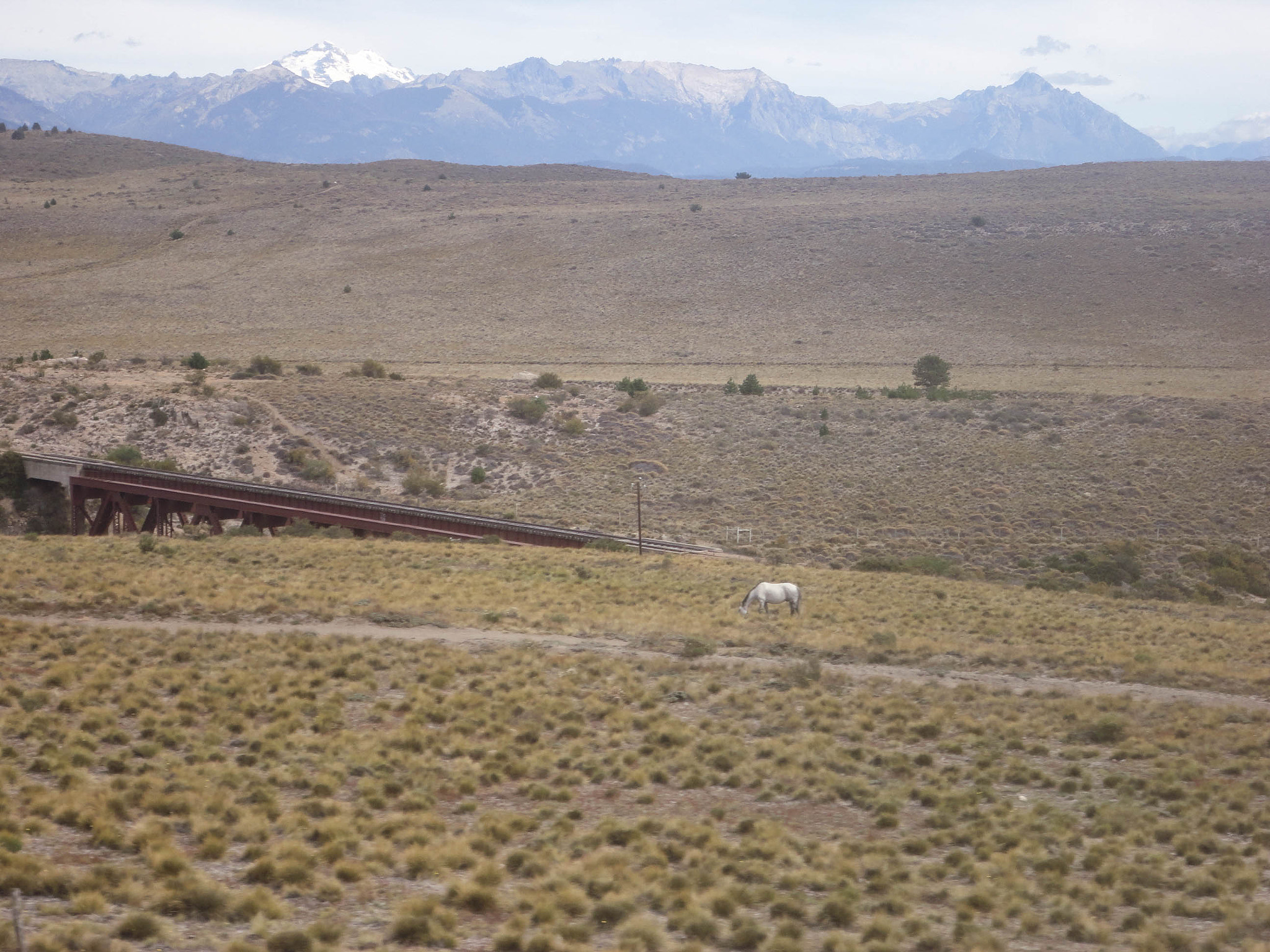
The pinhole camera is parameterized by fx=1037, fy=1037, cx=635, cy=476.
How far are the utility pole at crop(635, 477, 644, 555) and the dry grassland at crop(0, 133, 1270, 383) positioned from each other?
27020mm

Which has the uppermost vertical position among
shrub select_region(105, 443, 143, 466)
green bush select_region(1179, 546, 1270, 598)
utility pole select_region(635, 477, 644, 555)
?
shrub select_region(105, 443, 143, 466)

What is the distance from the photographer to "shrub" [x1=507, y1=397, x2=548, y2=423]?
62719 mm

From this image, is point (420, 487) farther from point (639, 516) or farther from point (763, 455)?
point (763, 455)

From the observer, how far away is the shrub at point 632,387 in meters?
67.3

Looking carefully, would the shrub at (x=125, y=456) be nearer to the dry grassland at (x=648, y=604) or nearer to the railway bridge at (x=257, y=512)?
the railway bridge at (x=257, y=512)

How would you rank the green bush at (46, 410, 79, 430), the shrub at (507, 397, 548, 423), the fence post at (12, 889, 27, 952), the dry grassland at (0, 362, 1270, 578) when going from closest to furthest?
the fence post at (12, 889, 27, 952), the dry grassland at (0, 362, 1270, 578), the green bush at (46, 410, 79, 430), the shrub at (507, 397, 548, 423)

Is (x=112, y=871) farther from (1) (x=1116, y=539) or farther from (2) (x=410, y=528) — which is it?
(1) (x=1116, y=539)

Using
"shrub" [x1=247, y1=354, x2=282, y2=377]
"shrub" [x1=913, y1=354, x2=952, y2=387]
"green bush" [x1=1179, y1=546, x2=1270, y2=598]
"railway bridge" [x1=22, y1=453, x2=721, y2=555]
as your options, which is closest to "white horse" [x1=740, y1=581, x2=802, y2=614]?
"railway bridge" [x1=22, y1=453, x2=721, y2=555]

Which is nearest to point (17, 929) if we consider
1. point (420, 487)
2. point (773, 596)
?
point (773, 596)

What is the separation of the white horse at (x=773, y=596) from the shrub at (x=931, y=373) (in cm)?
4886

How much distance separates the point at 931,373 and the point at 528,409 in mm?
29132

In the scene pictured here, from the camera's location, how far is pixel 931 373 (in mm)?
72812

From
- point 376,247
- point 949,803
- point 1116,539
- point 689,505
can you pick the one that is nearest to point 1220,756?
point 949,803

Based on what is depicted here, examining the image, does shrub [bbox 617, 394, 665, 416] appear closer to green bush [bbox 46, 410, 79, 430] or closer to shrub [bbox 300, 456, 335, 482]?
shrub [bbox 300, 456, 335, 482]
